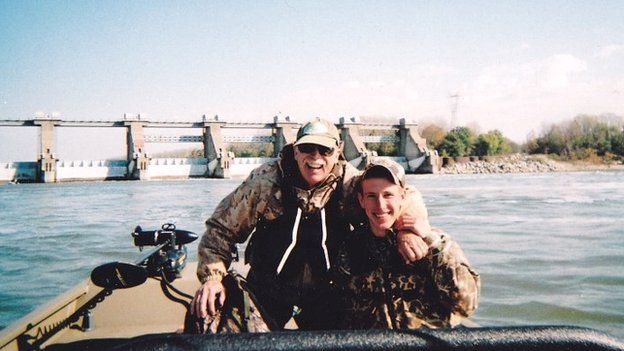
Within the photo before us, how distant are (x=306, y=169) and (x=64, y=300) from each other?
6.47 ft

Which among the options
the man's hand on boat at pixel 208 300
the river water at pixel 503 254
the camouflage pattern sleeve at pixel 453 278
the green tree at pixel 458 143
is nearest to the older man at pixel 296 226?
the man's hand on boat at pixel 208 300

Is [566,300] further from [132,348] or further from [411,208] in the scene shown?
[132,348]

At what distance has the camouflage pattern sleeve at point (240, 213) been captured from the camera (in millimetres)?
2430

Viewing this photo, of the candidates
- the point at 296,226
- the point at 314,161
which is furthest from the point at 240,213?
the point at 314,161

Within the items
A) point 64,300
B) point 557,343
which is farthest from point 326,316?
point 64,300

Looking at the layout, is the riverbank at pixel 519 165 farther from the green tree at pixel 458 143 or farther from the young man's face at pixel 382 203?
the young man's face at pixel 382 203

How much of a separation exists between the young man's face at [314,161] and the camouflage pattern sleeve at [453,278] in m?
0.76

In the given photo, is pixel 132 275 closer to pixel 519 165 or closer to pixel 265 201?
pixel 265 201

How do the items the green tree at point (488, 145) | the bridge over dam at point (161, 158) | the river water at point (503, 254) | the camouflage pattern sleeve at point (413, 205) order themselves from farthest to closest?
the green tree at point (488, 145) < the bridge over dam at point (161, 158) < the river water at point (503, 254) < the camouflage pattern sleeve at point (413, 205)

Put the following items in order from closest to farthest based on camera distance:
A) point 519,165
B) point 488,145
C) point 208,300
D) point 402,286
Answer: point 208,300 → point 402,286 → point 519,165 → point 488,145

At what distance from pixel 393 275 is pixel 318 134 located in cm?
83

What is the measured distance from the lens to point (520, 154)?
75750 millimetres

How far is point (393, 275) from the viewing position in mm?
2131

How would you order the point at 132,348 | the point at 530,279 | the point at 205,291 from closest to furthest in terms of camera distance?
the point at 132,348 < the point at 205,291 < the point at 530,279
